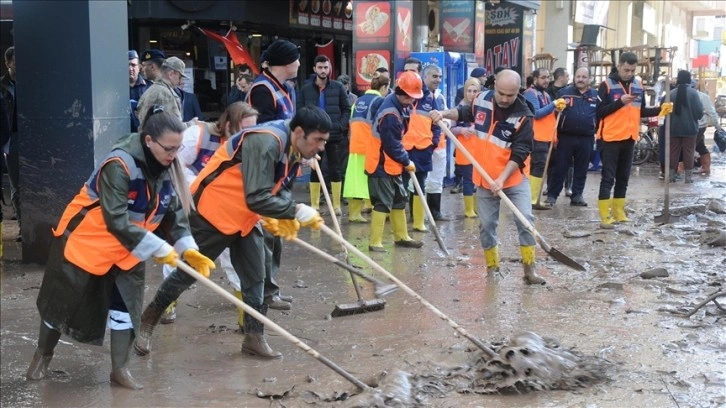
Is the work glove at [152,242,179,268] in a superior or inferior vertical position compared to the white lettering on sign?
inferior

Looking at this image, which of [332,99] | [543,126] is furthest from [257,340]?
[543,126]

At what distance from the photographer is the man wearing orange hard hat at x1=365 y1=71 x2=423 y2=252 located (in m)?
8.77

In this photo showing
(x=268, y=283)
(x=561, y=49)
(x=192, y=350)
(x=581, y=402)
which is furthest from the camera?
(x=561, y=49)

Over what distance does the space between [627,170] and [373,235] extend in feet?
11.5

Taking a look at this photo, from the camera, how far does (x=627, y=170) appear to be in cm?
1077

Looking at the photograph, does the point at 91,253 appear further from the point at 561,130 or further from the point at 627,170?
the point at 561,130

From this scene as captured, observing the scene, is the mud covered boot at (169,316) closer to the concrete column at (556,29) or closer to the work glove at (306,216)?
the work glove at (306,216)

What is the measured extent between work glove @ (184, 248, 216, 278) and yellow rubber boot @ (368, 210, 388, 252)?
4161mm

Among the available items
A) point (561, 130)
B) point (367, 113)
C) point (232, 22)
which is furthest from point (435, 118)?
point (232, 22)

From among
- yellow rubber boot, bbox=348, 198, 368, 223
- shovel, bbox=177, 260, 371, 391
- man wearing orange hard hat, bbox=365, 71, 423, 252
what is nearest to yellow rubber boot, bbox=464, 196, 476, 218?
yellow rubber boot, bbox=348, 198, 368, 223

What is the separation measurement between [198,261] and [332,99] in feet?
22.9

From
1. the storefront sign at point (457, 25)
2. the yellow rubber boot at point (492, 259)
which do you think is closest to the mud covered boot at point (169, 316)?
the yellow rubber boot at point (492, 259)

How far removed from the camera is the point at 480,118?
25.5ft

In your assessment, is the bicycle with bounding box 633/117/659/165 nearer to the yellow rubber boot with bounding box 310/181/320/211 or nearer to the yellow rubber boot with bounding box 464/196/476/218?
the yellow rubber boot with bounding box 464/196/476/218
